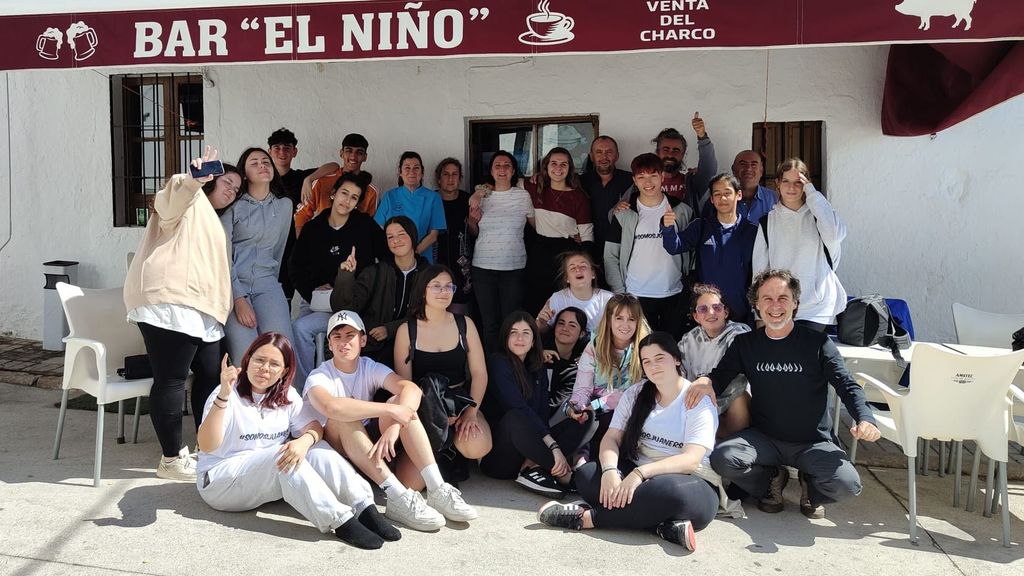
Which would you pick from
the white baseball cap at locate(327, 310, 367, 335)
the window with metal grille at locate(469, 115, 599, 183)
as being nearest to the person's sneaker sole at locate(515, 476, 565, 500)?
the white baseball cap at locate(327, 310, 367, 335)

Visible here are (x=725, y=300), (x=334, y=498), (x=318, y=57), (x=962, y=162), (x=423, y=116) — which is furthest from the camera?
(x=423, y=116)

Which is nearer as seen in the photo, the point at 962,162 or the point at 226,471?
the point at 226,471

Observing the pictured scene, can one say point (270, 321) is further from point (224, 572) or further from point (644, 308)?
point (644, 308)

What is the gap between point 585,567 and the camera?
3.24 m

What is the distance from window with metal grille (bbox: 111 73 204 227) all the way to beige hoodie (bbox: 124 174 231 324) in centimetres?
303

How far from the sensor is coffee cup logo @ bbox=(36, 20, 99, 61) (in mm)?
4648

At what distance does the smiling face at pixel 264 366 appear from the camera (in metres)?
3.68

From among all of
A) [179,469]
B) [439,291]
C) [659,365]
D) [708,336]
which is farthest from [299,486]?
[708,336]

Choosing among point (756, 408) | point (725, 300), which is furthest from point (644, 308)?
point (756, 408)

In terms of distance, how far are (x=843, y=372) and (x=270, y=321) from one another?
2.99 m

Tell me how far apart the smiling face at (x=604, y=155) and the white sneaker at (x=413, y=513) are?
276 cm

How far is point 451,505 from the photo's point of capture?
3.67m

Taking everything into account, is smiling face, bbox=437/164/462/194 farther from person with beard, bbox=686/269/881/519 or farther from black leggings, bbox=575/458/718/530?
black leggings, bbox=575/458/718/530

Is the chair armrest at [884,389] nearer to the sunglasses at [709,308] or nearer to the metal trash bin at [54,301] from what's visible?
the sunglasses at [709,308]
